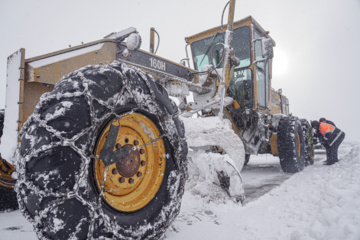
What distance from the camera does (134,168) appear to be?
157 centimetres

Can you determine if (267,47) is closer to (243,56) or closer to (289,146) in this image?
(243,56)

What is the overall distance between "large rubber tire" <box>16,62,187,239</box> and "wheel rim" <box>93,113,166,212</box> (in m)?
0.04

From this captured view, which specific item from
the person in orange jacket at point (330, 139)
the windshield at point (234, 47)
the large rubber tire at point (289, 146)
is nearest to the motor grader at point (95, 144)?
the windshield at point (234, 47)

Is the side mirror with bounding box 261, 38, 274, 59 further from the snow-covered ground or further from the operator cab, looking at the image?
the snow-covered ground

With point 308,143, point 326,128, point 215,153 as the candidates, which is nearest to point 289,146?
point 308,143

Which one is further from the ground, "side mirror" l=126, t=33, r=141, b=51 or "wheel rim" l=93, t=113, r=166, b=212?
"side mirror" l=126, t=33, r=141, b=51

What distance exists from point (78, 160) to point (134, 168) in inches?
17.8

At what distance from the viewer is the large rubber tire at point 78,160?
1.11 metres

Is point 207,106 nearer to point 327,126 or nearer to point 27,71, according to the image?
point 27,71

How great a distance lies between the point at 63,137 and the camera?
115 cm

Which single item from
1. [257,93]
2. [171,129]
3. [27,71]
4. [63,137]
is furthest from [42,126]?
[257,93]

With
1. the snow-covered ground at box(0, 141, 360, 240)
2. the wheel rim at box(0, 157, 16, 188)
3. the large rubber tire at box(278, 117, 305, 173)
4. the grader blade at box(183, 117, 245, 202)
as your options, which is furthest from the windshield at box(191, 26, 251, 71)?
the wheel rim at box(0, 157, 16, 188)

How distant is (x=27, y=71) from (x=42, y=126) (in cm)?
107

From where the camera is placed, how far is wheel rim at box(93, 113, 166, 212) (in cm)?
142
